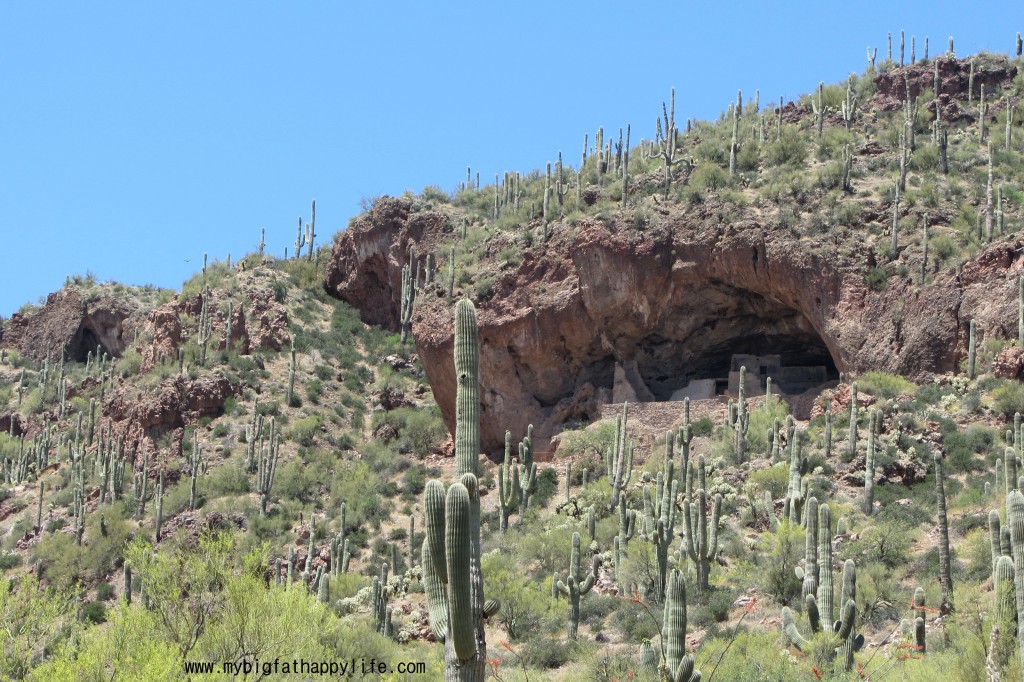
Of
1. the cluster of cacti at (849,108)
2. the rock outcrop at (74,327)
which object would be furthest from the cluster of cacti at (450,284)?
the rock outcrop at (74,327)

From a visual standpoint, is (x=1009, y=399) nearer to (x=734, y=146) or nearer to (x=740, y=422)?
(x=740, y=422)

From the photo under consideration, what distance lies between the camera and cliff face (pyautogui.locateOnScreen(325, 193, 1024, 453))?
4000 centimetres

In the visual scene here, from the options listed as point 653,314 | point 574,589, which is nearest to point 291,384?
point 653,314

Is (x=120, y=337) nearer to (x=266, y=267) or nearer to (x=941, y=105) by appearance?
(x=266, y=267)

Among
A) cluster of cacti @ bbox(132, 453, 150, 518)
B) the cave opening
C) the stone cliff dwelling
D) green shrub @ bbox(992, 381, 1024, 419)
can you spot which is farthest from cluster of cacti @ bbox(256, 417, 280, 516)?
the cave opening

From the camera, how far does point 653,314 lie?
43.6 metres

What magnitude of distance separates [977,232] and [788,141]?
9651 mm

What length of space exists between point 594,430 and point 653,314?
14.8ft

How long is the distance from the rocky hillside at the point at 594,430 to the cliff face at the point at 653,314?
11cm

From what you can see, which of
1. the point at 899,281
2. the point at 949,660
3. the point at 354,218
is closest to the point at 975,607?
the point at 949,660

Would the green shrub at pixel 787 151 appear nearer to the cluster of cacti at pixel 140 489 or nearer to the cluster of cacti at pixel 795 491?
the cluster of cacti at pixel 795 491

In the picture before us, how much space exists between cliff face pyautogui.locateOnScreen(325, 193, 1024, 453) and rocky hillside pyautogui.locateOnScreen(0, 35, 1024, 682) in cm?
11

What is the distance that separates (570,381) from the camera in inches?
1788

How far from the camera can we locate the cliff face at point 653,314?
1575 inches
